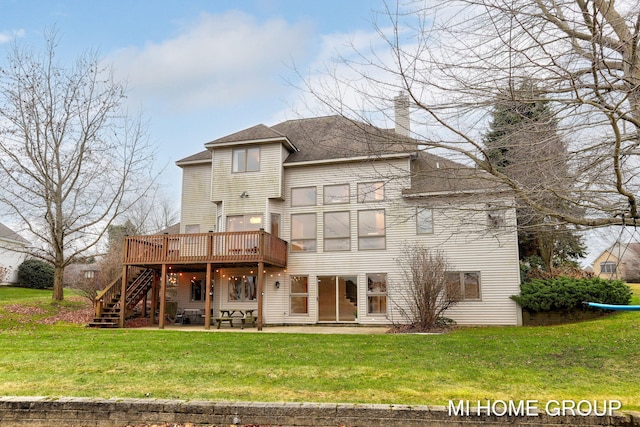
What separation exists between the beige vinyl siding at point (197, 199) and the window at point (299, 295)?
4400mm

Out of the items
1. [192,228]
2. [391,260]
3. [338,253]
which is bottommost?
[391,260]

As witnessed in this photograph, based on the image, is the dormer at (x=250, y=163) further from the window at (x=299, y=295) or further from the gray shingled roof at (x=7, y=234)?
the gray shingled roof at (x=7, y=234)

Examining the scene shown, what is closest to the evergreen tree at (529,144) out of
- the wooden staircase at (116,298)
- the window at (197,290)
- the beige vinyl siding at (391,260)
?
the beige vinyl siding at (391,260)

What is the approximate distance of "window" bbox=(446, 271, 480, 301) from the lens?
15217 millimetres

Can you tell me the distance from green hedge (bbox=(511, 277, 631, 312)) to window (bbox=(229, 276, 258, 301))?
960cm

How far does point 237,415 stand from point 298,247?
12.7 metres

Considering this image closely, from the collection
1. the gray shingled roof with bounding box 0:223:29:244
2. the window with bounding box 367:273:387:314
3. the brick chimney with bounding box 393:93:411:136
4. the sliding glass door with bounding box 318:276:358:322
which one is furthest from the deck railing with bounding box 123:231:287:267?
the gray shingled roof with bounding box 0:223:29:244

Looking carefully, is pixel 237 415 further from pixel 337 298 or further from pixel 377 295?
pixel 337 298

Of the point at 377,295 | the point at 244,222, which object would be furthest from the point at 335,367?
the point at 244,222

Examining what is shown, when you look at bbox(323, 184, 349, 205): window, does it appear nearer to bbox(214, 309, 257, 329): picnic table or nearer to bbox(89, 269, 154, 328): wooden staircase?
bbox(214, 309, 257, 329): picnic table

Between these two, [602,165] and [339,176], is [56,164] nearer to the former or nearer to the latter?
[339,176]

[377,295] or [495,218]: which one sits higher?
[495,218]

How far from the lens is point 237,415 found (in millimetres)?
4375

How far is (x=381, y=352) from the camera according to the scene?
8367 millimetres
